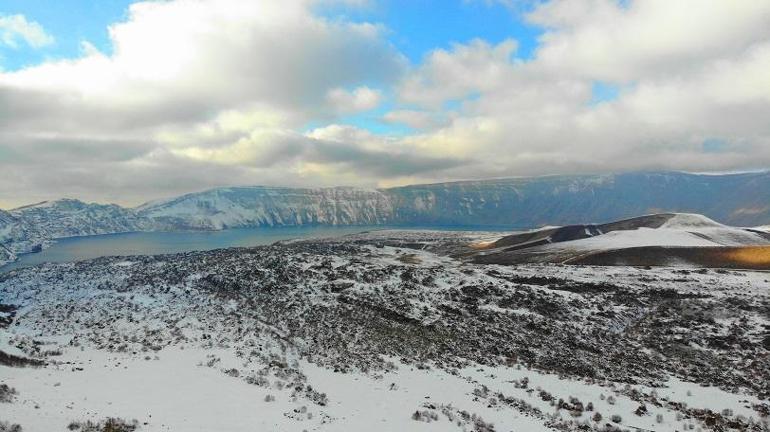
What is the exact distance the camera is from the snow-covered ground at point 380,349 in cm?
1788

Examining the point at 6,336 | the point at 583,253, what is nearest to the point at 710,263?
the point at 583,253

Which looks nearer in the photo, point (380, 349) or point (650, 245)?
point (380, 349)

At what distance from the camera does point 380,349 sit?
29.7 meters

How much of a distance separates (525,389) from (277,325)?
18.4m

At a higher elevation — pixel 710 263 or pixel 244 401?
pixel 244 401

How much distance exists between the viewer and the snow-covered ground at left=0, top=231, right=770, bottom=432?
17.9m

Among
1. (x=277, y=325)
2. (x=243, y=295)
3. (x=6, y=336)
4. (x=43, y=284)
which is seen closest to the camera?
(x=6, y=336)

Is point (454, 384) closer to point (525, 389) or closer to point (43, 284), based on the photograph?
point (525, 389)

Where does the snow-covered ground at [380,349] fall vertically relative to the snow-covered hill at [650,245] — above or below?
above

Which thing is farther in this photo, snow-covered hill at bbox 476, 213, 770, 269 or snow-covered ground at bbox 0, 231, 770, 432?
snow-covered hill at bbox 476, 213, 770, 269

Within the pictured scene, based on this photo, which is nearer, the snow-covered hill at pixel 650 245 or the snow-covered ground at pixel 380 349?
the snow-covered ground at pixel 380 349

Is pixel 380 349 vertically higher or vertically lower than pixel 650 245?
higher

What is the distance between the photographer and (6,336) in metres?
27.5

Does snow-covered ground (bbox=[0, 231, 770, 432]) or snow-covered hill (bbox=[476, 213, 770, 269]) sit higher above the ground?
snow-covered ground (bbox=[0, 231, 770, 432])
